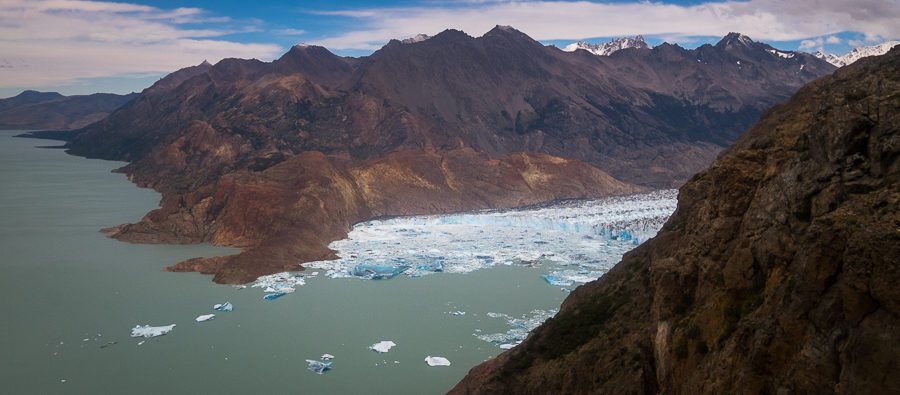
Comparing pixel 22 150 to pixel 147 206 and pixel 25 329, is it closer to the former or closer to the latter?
pixel 147 206

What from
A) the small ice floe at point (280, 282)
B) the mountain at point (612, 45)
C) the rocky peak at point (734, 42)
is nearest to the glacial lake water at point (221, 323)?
the small ice floe at point (280, 282)

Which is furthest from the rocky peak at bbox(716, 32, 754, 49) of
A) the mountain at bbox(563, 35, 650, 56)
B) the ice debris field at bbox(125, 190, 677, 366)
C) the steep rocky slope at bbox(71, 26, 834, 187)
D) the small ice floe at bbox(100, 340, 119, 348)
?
the small ice floe at bbox(100, 340, 119, 348)

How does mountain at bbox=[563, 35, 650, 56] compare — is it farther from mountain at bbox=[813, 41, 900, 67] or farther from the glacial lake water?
the glacial lake water

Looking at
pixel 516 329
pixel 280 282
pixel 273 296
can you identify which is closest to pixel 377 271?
pixel 280 282

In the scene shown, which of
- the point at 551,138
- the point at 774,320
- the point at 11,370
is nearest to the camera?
the point at 774,320

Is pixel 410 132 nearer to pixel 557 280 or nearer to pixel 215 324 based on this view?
pixel 557 280

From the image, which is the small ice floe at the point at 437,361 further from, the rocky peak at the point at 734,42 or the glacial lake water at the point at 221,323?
the rocky peak at the point at 734,42

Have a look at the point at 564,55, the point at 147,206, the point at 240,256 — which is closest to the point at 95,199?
the point at 147,206
